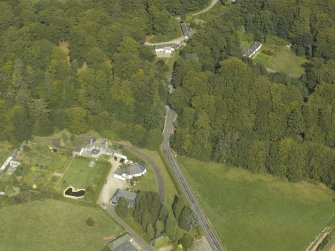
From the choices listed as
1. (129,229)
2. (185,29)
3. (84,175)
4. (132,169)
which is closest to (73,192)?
(84,175)

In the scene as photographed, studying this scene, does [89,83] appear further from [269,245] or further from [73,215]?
[269,245]

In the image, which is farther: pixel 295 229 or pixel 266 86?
pixel 266 86

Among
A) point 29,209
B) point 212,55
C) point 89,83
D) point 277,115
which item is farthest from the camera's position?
point 212,55

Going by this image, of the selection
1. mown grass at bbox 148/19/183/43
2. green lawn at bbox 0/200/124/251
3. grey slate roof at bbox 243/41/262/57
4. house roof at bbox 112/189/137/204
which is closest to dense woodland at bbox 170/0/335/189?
grey slate roof at bbox 243/41/262/57

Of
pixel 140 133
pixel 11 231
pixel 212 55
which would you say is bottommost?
pixel 11 231

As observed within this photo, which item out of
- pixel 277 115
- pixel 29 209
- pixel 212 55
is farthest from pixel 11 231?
pixel 212 55

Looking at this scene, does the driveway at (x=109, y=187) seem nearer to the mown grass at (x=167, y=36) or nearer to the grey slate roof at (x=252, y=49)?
the mown grass at (x=167, y=36)

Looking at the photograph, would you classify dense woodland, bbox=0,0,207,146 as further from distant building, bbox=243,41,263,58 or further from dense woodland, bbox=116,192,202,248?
distant building, bbox=243,41,263,58
